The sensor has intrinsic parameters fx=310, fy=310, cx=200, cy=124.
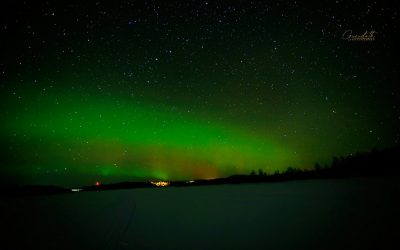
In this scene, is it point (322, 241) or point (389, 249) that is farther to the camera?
point (322, 241)

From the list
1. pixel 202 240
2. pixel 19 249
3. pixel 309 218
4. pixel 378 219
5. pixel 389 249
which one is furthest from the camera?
pixel 309 218

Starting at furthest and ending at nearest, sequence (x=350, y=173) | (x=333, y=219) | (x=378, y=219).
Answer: (x=350, y=173) < (x=333, y=219) < (x=378, y=219)

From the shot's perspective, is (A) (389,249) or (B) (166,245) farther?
(B) (166,245)

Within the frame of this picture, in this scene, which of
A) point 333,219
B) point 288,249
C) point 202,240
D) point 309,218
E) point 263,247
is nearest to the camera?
point 288,249

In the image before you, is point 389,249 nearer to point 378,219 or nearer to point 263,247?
point 263,247

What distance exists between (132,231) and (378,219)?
441 inches

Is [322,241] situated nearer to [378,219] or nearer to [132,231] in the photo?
[378,219]

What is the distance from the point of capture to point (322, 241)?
34.4ft

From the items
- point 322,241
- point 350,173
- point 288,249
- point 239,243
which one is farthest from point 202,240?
point 350,173

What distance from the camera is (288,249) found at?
9961mm

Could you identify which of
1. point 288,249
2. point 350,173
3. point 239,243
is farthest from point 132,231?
point 350,173

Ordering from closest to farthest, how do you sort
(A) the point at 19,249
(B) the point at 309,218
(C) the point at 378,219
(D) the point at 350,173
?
(A) the point at 19,249
(C) the point at 378,219
(B) the point at 309,218
(D) the point at 350,173

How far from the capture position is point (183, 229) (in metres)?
15.7

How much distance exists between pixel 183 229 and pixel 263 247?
598 centimetres
